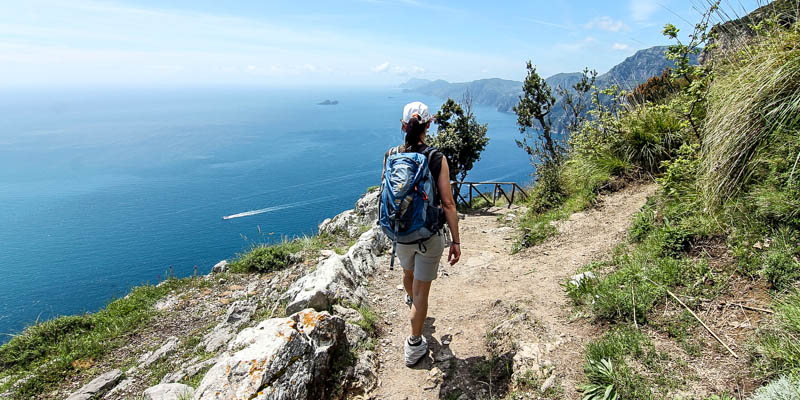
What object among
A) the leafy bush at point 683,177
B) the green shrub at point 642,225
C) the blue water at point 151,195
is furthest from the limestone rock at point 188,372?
the leafy bush at point 683,177

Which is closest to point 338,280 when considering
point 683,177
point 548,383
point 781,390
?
point 548,383

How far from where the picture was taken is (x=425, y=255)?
325 centimetres

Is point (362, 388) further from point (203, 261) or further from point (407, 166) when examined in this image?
point (203, 261)

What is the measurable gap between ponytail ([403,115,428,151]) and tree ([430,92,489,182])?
20.2 meters

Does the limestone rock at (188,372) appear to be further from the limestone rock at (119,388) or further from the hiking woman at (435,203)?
the hiking woman at (435,203)

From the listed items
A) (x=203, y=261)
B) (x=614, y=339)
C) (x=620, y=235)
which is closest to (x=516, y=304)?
(x=614, y=339)

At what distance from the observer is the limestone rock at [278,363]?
2.80m

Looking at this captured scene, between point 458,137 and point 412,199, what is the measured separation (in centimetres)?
2179

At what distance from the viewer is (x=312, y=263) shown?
7.94m

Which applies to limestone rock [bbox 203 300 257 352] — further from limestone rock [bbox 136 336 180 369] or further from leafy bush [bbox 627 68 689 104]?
leafy bush [bbox 627 68 689 104]

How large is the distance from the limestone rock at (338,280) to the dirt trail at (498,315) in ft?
1.05

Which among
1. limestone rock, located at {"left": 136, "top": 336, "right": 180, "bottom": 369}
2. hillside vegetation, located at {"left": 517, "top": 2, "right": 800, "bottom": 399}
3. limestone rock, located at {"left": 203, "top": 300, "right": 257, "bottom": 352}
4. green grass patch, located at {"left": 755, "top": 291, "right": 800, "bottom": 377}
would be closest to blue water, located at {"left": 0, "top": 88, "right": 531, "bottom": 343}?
limestone rock, located at {"left": 136, "top": 336, "right": 180, "bottom": 369}

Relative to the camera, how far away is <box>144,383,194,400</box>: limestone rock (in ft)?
11.3

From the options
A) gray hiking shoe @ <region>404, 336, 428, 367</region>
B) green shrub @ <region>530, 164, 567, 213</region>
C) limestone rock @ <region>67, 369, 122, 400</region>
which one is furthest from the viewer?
green shrub @ <region>530, 164, 567, 213</region>
